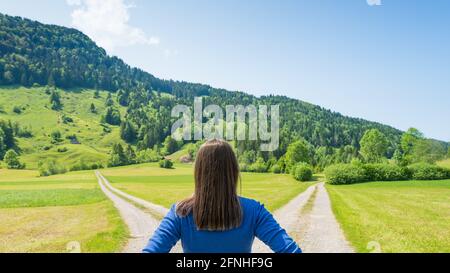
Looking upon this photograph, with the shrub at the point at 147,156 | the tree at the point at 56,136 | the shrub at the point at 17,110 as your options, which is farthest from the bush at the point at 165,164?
the shrub at the point at 17,110

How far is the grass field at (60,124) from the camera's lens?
3561 inches

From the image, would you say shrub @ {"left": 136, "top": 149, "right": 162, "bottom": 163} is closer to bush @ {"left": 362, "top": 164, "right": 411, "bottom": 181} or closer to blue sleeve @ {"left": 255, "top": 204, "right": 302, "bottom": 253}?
bush @ {"left": 362, "top": 164, "right": 411, "bottom": 181}

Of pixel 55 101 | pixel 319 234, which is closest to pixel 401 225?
pixel 319 234

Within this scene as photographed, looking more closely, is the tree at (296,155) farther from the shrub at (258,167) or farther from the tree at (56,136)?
the tree at (56,136)

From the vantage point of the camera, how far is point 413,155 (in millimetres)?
85062

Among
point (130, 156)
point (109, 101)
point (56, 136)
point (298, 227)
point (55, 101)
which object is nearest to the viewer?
point (298, 227)

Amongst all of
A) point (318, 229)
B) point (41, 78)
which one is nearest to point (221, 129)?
point (41, 78)

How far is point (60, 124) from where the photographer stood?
403ft

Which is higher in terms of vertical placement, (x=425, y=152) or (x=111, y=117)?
(x=111, y=117)

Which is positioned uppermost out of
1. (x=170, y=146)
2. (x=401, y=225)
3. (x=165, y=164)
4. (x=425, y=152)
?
(x=425, y=152)

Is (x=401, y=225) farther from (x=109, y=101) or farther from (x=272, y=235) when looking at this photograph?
(x=109, y=101)

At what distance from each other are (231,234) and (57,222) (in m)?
27.6
